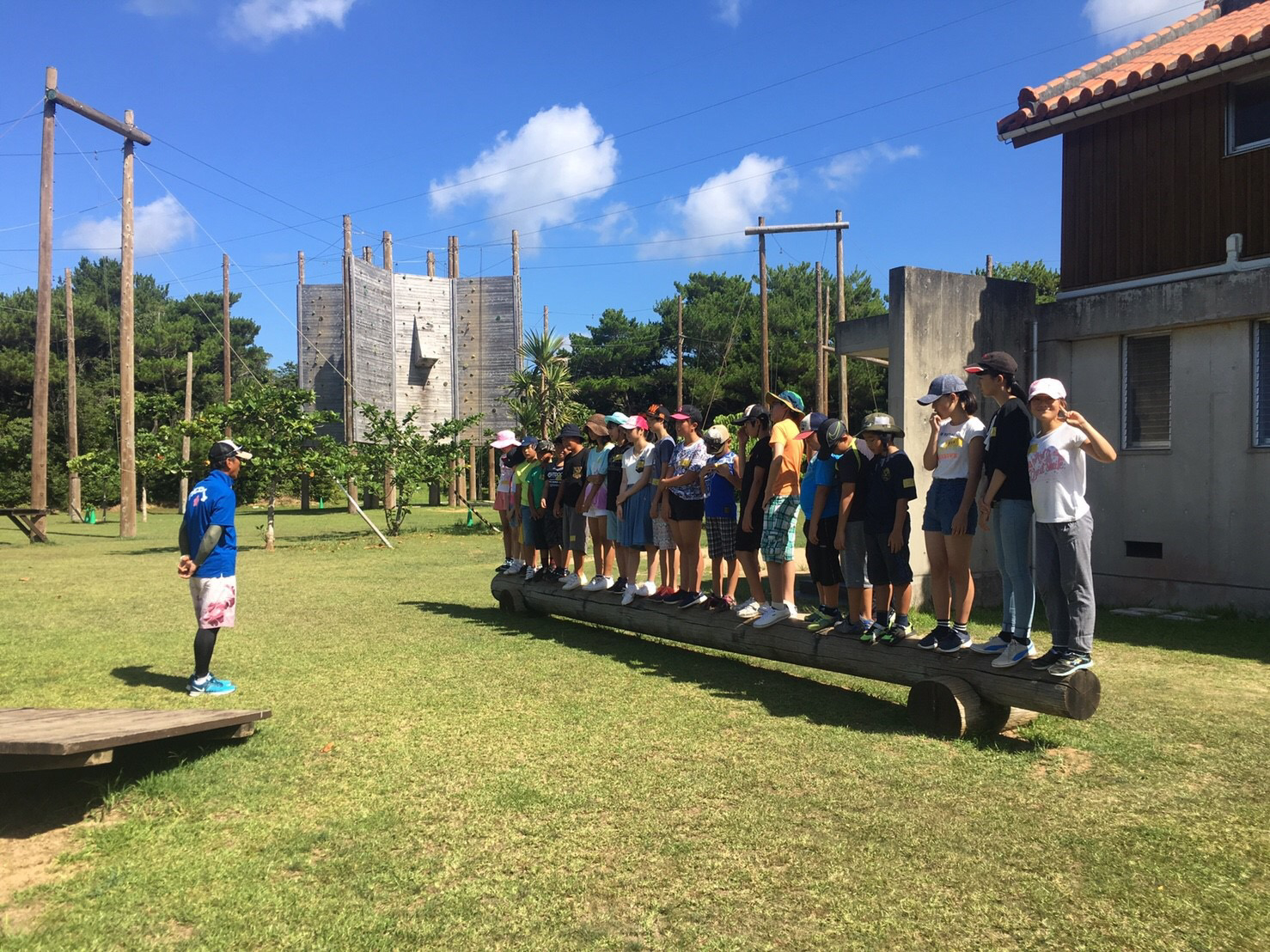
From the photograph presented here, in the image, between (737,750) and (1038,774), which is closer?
(1038,774)

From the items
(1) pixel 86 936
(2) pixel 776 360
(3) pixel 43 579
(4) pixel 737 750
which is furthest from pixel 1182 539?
(2) pixel 776 360

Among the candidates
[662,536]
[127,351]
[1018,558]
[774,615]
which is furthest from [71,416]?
[1018,558]

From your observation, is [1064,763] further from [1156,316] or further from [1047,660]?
[1156,316]

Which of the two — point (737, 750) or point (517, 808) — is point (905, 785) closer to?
point (737, 750)

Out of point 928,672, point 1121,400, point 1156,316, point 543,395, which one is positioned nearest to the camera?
point 928,672

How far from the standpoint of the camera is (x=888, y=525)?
22.0 ft

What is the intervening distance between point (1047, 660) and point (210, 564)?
5.91 meters

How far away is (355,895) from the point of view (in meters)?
3.85

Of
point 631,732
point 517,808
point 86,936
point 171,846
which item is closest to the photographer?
point 86,936

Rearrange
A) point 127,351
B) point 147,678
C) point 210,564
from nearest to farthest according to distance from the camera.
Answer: point 210,564 < point 147,678 < point 127,351

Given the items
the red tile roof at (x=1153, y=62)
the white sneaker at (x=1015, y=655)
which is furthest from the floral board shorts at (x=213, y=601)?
the red tile roof at (x=1153, y=62)

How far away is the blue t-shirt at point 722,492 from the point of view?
8195 millimetres

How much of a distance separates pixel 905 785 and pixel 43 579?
14.2m

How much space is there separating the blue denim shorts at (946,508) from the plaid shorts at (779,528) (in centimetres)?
118
